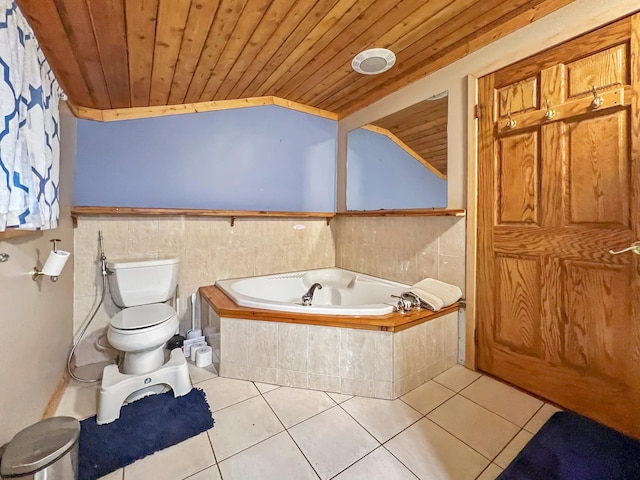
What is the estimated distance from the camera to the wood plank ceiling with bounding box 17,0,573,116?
51.2 inches

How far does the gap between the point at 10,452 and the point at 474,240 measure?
2.36 meters

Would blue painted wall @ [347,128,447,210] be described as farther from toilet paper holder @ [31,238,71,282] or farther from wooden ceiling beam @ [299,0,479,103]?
toilet paper holder @ [31,238,71,282]

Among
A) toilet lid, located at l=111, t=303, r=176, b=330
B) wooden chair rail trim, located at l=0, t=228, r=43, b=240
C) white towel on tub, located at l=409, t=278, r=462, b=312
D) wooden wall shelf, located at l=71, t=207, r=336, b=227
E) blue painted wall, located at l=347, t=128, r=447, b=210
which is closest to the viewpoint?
wooden chair rail trim, located at l=0, t=228, r=43, b=240

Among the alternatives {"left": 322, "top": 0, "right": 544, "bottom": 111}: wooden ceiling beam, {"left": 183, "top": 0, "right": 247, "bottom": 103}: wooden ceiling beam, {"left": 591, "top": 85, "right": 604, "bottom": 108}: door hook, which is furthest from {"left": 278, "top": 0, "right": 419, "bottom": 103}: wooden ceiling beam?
{"left": 591, "top": 85, "right": 604, "bottom": 108}: door hook

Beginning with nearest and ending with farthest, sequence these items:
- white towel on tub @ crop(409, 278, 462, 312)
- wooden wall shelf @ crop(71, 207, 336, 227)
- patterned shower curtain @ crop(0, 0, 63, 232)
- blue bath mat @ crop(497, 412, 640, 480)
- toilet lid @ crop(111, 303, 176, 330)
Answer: patterned shower curtain @ crop(0, 0, 63, 232) → blue bath mat @ crop(497, 412, 640, 480) → toilet lid @ crop(111, 303, 176, 330) → white towel on tub @ crop(409, 278, 462, 312) → wooden wall shelf @ crop(71, 207, 336, 227)

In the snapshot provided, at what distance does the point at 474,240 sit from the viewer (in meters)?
1.90

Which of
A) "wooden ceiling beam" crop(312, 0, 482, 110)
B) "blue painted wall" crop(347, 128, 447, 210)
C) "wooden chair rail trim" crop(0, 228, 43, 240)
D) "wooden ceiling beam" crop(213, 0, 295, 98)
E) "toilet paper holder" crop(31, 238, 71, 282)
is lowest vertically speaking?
"toilet paper holder" crop(31, 238, 71, 282)

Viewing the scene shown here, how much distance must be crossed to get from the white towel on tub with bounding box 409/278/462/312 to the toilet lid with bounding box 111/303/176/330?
1.58 meters

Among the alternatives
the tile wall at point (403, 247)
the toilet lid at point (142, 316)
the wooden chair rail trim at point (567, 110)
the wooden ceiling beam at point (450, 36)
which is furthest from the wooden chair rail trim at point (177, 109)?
the wooden chair rail trim at point (567, 110)

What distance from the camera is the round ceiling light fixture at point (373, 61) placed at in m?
1.88

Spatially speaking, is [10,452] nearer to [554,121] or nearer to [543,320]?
[543,320]

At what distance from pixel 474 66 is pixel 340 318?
6.01ft

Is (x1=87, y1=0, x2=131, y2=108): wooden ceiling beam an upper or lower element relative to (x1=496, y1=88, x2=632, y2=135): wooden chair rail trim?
upper

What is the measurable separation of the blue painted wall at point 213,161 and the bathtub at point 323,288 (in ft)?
2.23
